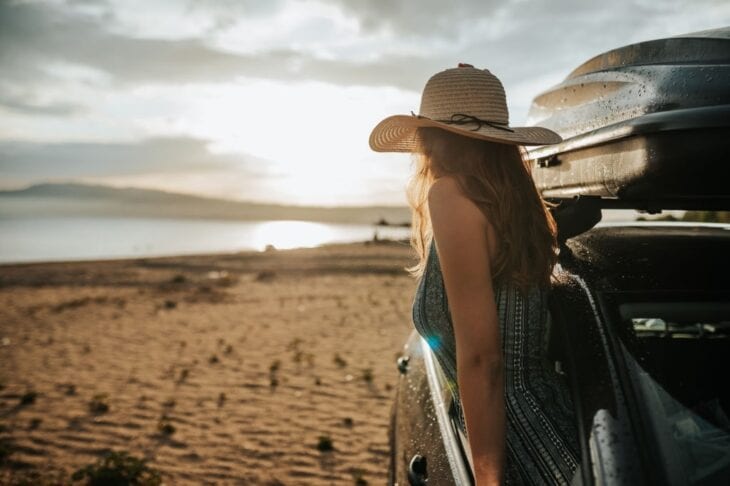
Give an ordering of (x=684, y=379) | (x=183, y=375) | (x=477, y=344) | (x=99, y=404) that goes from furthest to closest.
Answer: (x=183, y=375) → (x=99, y=404) → (x=684, y=379) → (x=477, y=344)

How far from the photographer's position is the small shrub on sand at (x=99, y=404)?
5921 millimetres

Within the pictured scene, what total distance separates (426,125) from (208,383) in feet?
19.8

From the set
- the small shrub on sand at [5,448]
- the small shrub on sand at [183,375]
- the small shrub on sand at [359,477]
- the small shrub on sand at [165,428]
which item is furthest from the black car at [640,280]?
the small shrub on sand at [183,375]

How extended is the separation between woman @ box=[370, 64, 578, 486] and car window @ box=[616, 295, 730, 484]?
215 mm

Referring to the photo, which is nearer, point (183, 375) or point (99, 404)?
point (99, 404)

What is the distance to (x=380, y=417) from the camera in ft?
18.4

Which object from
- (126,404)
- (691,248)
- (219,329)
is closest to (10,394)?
(126,404)

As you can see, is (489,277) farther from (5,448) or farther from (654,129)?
(5,448)

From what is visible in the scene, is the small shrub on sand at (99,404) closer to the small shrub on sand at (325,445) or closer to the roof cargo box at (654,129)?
the small shrub on sand at (325,445)

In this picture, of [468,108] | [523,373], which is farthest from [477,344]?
[468,108]

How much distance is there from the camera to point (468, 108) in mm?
1718

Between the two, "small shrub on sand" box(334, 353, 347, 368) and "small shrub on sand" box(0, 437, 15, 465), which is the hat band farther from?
"small shrub on sand" box(334, 353, 347, 368)

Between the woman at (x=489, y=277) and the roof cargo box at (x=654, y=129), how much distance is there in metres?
0.23

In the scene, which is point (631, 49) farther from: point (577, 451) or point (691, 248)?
point (577, 451)
